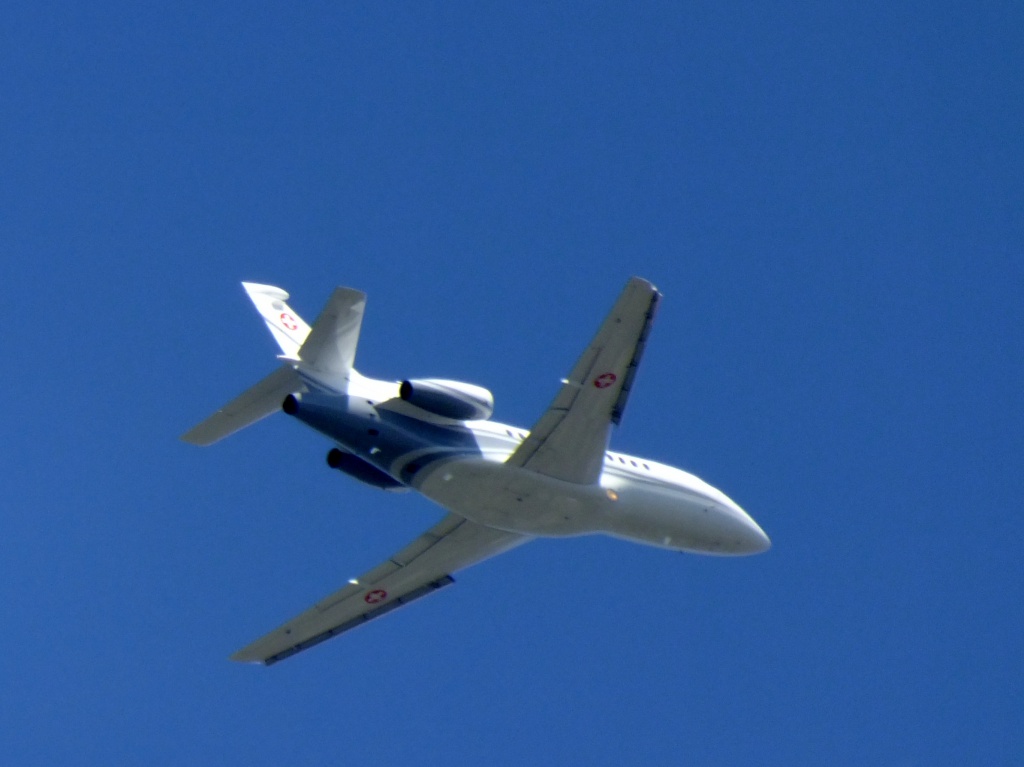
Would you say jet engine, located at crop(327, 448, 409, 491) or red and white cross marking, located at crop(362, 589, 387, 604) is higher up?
jet engine, located at crop(327, 448, 409, 491)

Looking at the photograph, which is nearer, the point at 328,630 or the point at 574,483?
the point at 574,483

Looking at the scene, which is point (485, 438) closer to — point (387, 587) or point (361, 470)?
point (361, 470)

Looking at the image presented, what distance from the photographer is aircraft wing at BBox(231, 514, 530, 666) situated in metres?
36.9

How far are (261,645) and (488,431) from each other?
842 cm

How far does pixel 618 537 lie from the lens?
35656 mm

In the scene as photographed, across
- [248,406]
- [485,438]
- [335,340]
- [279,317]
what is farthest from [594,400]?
[279,317]

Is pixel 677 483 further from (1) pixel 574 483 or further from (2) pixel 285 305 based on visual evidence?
(2) pixel 285 305

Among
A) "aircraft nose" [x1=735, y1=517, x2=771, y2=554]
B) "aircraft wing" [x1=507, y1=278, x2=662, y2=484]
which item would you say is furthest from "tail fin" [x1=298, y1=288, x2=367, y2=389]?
"aircraft nose" [x1=735, y1=517, x2=771, y2=554]

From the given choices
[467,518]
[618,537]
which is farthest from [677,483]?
[467,518]

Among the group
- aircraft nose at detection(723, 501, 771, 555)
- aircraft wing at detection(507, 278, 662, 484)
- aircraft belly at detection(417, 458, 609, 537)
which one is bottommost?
aircraft belly at detection(417, 458, 609, 537)

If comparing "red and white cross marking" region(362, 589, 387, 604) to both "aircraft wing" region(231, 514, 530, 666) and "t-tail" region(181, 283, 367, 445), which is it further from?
"t-tail" region(181, 283, 367, 445)

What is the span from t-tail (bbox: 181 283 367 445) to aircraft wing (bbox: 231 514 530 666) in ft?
19.4

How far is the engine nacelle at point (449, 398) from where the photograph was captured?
1226 inches

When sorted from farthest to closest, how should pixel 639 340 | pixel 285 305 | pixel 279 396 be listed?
1. pixel 285 305
2. pixel 279 396
3. pixel 639 340
